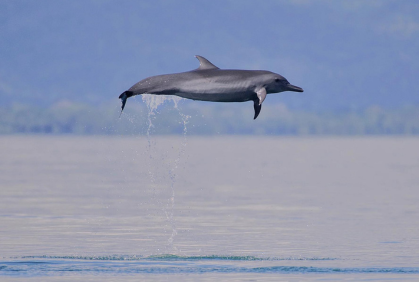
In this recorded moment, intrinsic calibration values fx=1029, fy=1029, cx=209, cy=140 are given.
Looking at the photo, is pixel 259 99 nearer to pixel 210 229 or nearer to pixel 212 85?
pixel 212 85

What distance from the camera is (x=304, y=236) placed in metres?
24.6

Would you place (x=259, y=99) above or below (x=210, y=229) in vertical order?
above

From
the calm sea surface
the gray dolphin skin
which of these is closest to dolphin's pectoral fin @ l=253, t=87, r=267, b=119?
the gray dolphin skin

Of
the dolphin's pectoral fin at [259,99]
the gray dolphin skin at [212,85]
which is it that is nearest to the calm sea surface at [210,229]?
the dolphin's pectoral fin at [259,99]

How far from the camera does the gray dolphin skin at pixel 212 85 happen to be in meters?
17.0

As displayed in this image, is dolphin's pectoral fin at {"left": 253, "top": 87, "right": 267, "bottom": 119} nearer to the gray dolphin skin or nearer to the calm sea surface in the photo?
the gray dolphin skin

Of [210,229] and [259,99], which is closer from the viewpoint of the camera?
[259,99]

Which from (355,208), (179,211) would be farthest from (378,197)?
(179,211)

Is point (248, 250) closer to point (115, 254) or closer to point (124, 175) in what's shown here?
point (115, 254)

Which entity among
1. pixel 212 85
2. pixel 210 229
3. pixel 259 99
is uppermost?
pixel 212 85

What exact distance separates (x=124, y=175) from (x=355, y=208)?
2149 centimetres

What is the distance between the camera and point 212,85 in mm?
17219

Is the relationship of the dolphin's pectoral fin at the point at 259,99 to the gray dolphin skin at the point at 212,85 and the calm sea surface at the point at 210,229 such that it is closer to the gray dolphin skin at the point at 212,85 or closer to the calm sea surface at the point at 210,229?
the gray dolphin skin at the point at 212,85

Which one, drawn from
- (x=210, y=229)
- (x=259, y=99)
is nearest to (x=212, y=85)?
(x=259, y=99)
